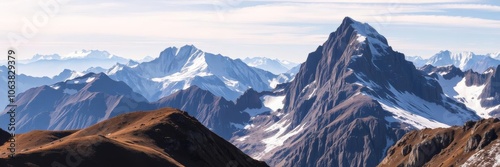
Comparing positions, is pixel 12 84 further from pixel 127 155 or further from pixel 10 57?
pixel 127 155

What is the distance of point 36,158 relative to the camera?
558 ft

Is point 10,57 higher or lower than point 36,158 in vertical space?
higher

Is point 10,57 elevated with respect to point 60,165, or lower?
elevated

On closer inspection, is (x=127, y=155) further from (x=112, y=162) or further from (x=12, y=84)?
(x=12, y=84)

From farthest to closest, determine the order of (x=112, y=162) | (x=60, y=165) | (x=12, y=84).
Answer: (x=112, y=162) < (x=60, y=165) < (x=12, y=84)

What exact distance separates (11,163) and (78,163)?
19.6 m

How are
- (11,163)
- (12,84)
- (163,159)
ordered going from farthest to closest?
1. (163,159)
2. (11,163)
3. (12,84)

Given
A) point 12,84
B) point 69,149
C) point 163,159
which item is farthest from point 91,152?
point 12,84

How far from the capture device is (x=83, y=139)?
19100cm

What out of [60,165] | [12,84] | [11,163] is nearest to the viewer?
[12,84]

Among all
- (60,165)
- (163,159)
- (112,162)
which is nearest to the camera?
(60,165)

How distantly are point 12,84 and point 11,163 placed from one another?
37.4 metres

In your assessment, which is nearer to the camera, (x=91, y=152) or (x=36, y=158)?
(x=36, y=158)

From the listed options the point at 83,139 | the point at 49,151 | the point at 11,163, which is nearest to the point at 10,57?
the point at 11,163
